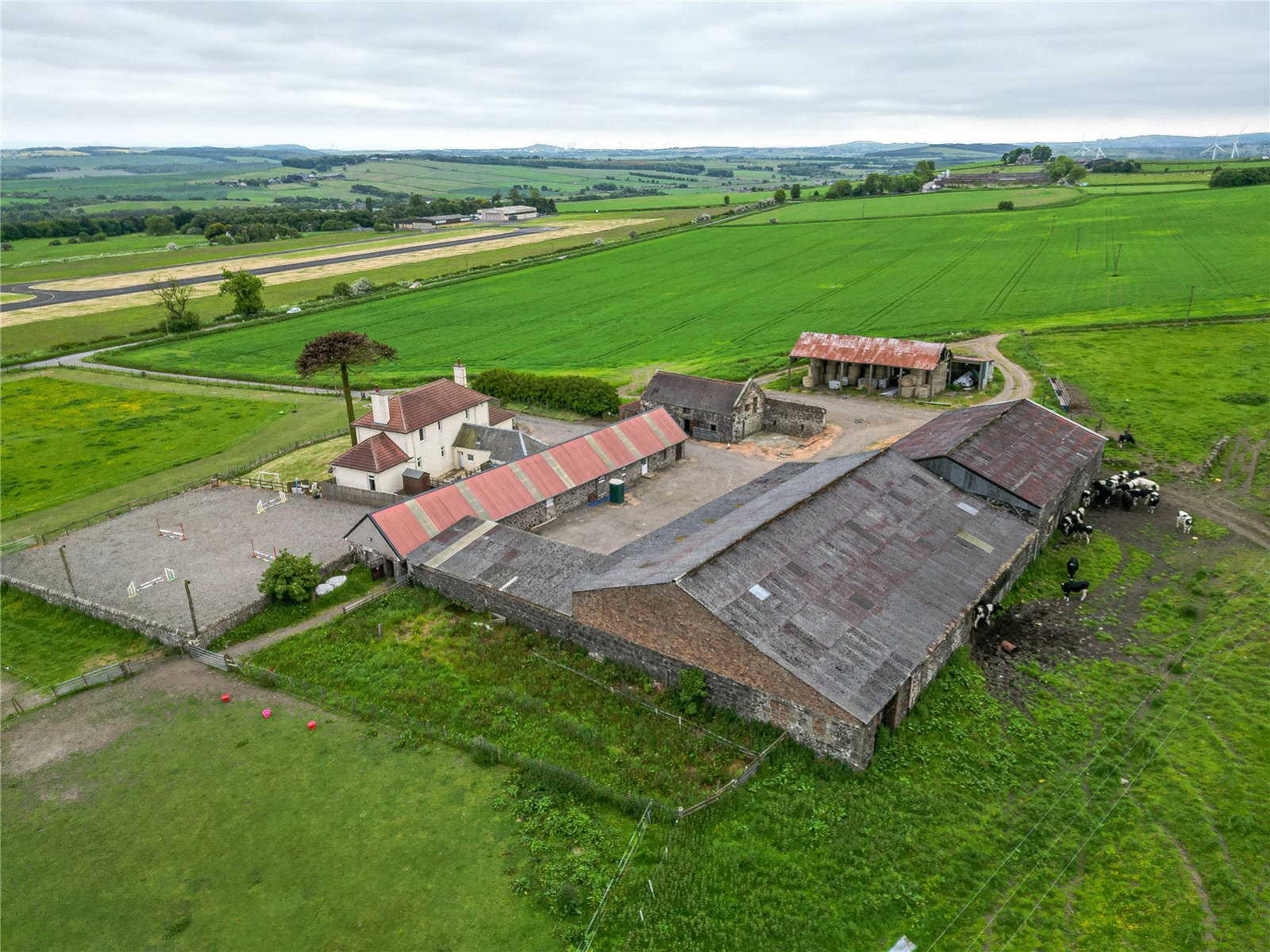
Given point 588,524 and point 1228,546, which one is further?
point 588,524

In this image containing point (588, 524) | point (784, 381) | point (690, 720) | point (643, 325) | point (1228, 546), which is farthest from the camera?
point (643, 325)

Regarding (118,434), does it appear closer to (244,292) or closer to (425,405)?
(425,405)

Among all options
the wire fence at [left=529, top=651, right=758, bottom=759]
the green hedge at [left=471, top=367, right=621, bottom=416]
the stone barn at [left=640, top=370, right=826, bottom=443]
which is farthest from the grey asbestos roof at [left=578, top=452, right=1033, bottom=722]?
the green hedge at [left=471, top=367, right=621, bottom=416]

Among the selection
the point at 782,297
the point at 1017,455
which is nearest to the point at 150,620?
the point at 1017,455

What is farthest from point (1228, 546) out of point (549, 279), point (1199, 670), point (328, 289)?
point (328, 289)

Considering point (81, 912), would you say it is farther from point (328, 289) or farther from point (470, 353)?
point (328, 289)

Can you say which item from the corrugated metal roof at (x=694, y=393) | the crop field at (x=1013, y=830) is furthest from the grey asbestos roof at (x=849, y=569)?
the corrugated metal roof at (x=694, y=393)
